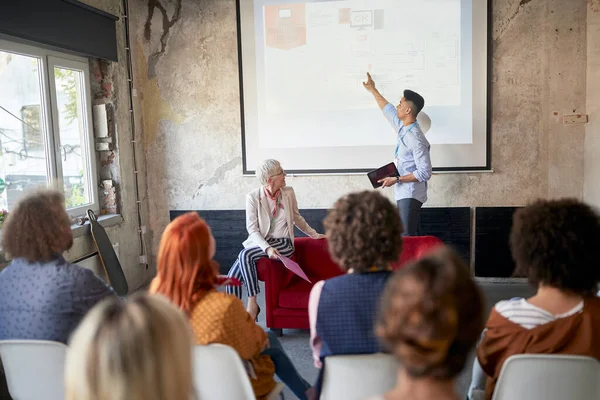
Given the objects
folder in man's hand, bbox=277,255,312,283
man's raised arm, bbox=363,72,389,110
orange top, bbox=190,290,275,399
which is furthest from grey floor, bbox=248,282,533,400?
man's raised arm, bbox=363,72,389,110

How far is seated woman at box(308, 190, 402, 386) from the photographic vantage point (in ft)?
5.93

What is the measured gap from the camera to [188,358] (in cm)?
97

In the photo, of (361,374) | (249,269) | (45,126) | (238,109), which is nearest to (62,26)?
(45,126)

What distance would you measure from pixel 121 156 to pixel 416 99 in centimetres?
287

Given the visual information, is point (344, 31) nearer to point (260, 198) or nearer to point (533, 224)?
Result: point (260, 198)

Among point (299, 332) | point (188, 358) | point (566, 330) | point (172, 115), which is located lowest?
point (299, 332)

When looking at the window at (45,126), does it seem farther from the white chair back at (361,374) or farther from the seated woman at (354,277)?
the white chair back at (361,374)

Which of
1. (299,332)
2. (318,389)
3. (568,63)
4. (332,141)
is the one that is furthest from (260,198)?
(568,63)

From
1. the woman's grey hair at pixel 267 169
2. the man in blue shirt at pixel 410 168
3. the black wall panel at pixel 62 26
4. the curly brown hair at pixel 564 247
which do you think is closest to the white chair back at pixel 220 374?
the curly brown hair at pixel 564 247

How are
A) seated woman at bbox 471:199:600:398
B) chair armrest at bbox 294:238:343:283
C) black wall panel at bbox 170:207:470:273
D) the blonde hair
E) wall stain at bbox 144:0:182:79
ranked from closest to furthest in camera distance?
the blonde hair → seated woman at bbox 471:199:600:398 → chair armrest at bbox 294:238:343:283 → black wall panel at bbox 170:207:470:273 → wall stain at bbox 144:0:182:79

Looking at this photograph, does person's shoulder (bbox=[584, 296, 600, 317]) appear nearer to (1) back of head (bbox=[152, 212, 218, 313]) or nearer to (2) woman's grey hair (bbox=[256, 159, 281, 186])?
(1) back of head (bbox=[152, 212, 218, 313])

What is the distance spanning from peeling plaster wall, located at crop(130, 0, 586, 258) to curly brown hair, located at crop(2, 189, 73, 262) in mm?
3399

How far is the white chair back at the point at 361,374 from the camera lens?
5.50ft

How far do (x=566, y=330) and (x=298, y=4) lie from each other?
4328 mm
